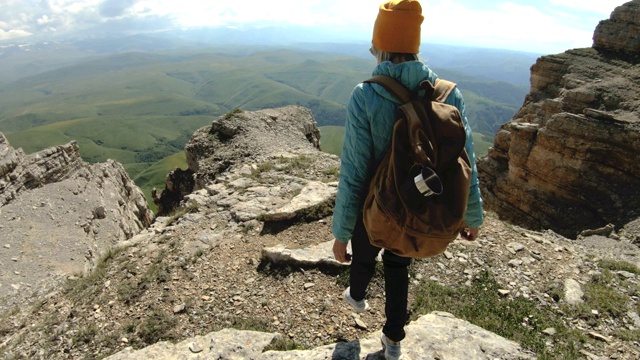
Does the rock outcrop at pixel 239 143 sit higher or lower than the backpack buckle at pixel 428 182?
lower

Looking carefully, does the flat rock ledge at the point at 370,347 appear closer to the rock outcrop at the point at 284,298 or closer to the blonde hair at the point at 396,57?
the rock outcrop at the point at 284,298

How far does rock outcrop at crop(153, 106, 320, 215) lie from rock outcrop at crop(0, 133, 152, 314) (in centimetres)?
448

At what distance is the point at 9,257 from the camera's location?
2095 centimetres

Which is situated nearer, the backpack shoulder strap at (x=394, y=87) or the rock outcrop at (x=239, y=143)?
the backpack shoulder strap at (x=394, y=87)

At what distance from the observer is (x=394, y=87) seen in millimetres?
4000

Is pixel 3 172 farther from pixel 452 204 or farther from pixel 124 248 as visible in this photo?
pixel 452 204

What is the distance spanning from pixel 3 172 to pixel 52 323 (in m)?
24.0

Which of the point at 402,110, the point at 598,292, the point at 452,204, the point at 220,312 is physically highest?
the point at 402,110

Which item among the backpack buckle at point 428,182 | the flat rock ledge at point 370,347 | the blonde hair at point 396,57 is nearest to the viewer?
the backpack buckle at point 428,182

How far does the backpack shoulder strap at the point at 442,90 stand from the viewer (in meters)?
4.10

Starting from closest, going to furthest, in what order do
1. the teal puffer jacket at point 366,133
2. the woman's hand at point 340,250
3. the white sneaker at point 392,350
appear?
the teal puffer jacket at point 366,133
the woman's hand at point 340,250
the white sneaker at point 392,350

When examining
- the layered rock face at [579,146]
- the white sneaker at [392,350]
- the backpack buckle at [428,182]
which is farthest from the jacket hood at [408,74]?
the layered rock face at [579,146]

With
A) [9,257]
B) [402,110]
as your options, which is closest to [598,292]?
[402,110]

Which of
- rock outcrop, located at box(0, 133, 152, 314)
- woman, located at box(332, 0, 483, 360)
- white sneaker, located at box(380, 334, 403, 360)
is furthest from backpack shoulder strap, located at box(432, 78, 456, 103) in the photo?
rock outcrop, located at box(0, 133, 152, 314)
